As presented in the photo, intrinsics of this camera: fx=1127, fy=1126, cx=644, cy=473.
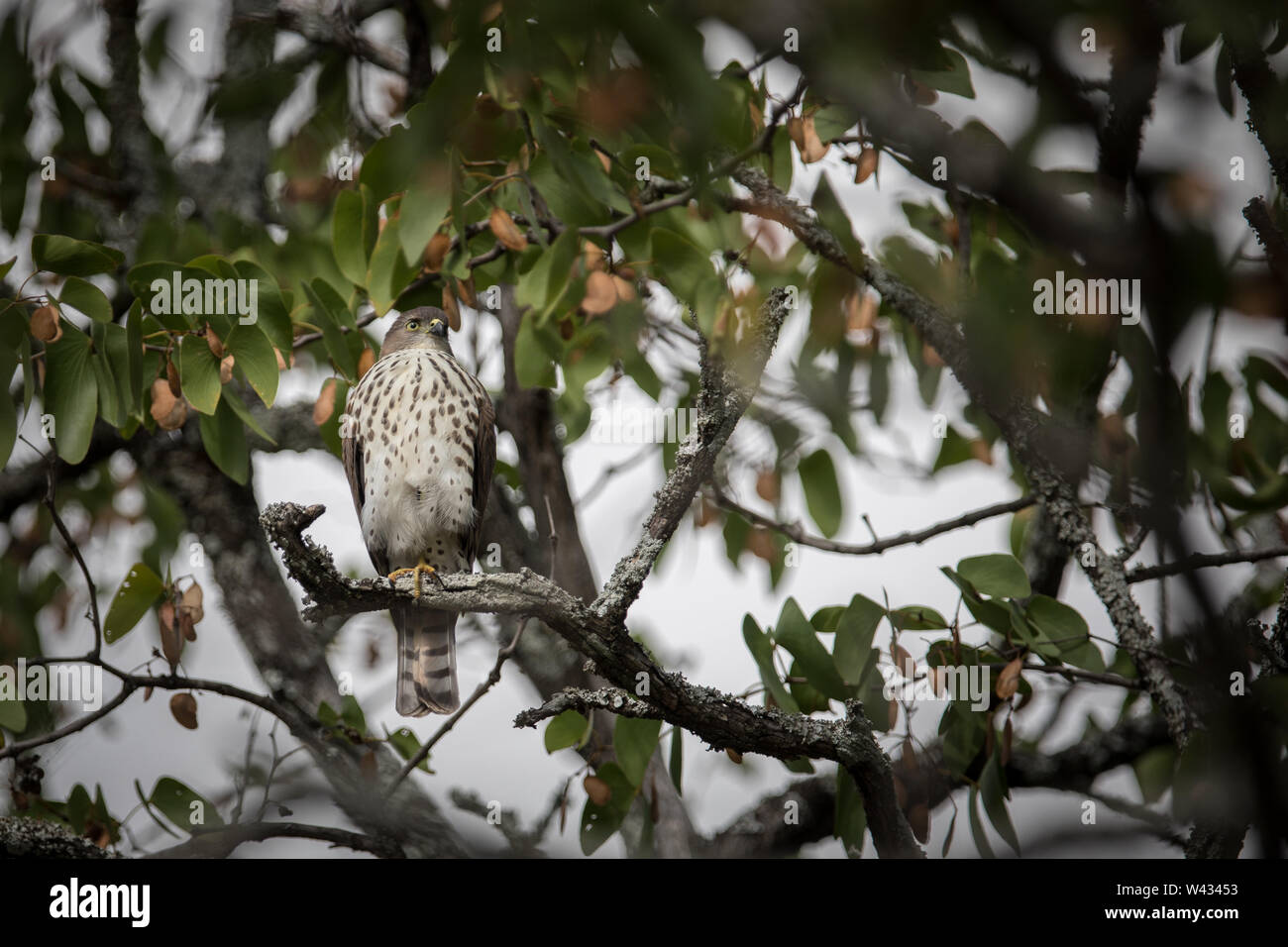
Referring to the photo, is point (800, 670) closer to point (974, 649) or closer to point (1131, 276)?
point (974, 649)

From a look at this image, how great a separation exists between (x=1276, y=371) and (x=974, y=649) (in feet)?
4.88

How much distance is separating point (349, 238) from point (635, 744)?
5.43ft

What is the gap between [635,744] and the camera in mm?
3141

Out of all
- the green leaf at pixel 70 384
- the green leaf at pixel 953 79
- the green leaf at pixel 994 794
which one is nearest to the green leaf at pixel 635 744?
the green leaf at pixel 994 794

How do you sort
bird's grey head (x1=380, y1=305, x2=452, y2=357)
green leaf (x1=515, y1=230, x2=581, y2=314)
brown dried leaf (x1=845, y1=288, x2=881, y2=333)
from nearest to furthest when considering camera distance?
green leaf (x1=515, y1=230, x2=581, y2=314) → brown dried leaf (x1=845, y1=288, x2=881, y2=333) → bird's grey head (x1=380, y1=305, x2=452, y2=357)

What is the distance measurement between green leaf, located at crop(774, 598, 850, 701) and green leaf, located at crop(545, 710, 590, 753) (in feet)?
2.02

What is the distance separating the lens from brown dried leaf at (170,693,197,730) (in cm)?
346

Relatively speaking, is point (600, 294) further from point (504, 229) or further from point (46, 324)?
point (46, 324)

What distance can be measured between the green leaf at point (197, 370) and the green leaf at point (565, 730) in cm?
125

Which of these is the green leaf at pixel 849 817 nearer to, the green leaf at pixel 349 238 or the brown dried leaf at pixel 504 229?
the brown dried leaf at pixel 504 229

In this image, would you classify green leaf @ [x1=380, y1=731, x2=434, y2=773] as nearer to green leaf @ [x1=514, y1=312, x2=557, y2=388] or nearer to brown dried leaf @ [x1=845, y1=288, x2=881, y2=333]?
green leaf @ [x1=514, y1=312, x2=557, y2=388]

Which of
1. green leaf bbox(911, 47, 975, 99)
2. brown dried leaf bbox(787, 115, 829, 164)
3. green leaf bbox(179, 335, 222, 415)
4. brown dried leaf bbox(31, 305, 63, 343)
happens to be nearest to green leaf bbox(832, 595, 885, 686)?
brown dried leaf bbox(787, 115, 829, 164)

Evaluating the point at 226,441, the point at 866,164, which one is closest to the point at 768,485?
the point at 866,164

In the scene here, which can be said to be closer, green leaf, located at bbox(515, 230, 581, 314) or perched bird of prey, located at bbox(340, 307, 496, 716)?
green leaf, located at bbox(515, 230, 581, 314)
